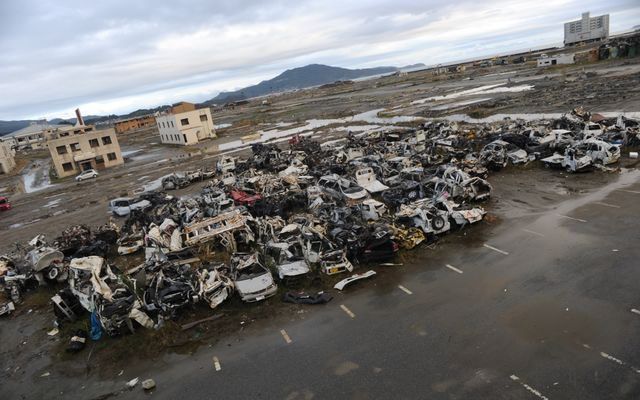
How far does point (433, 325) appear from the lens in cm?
1106

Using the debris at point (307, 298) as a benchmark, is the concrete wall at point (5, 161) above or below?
above

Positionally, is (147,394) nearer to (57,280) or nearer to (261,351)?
(261,351)

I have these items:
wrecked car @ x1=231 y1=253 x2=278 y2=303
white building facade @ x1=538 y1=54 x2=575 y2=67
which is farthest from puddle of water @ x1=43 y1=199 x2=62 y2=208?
white building facade @ x1=538 y1=54 x2=575 y2=67

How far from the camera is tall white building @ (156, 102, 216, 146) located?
6819 centimetres

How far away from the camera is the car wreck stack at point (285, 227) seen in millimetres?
14164

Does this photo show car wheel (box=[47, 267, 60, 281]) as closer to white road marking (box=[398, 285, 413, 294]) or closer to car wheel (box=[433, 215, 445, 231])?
white road marking (box=[398, 285, 413, 294])

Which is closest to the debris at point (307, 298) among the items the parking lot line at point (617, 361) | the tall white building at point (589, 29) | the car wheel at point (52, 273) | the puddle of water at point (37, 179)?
the parking lot line at point (617, 361)

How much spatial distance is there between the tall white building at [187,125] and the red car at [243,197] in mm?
46110

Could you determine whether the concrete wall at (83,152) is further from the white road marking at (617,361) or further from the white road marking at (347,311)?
the white road marking at (617,361)

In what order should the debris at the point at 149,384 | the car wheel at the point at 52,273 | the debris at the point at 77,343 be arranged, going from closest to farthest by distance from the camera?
the debris at the point at 149,384
the debris at the point at 77,343
the car wheel at the point at 52,273

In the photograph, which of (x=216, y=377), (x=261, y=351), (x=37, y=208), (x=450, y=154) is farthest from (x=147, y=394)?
(x=37, y=208)

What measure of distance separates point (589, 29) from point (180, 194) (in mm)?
160632

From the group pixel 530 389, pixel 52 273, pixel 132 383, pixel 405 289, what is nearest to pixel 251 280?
pixel 132 383

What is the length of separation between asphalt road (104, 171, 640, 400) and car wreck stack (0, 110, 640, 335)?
2010mm
